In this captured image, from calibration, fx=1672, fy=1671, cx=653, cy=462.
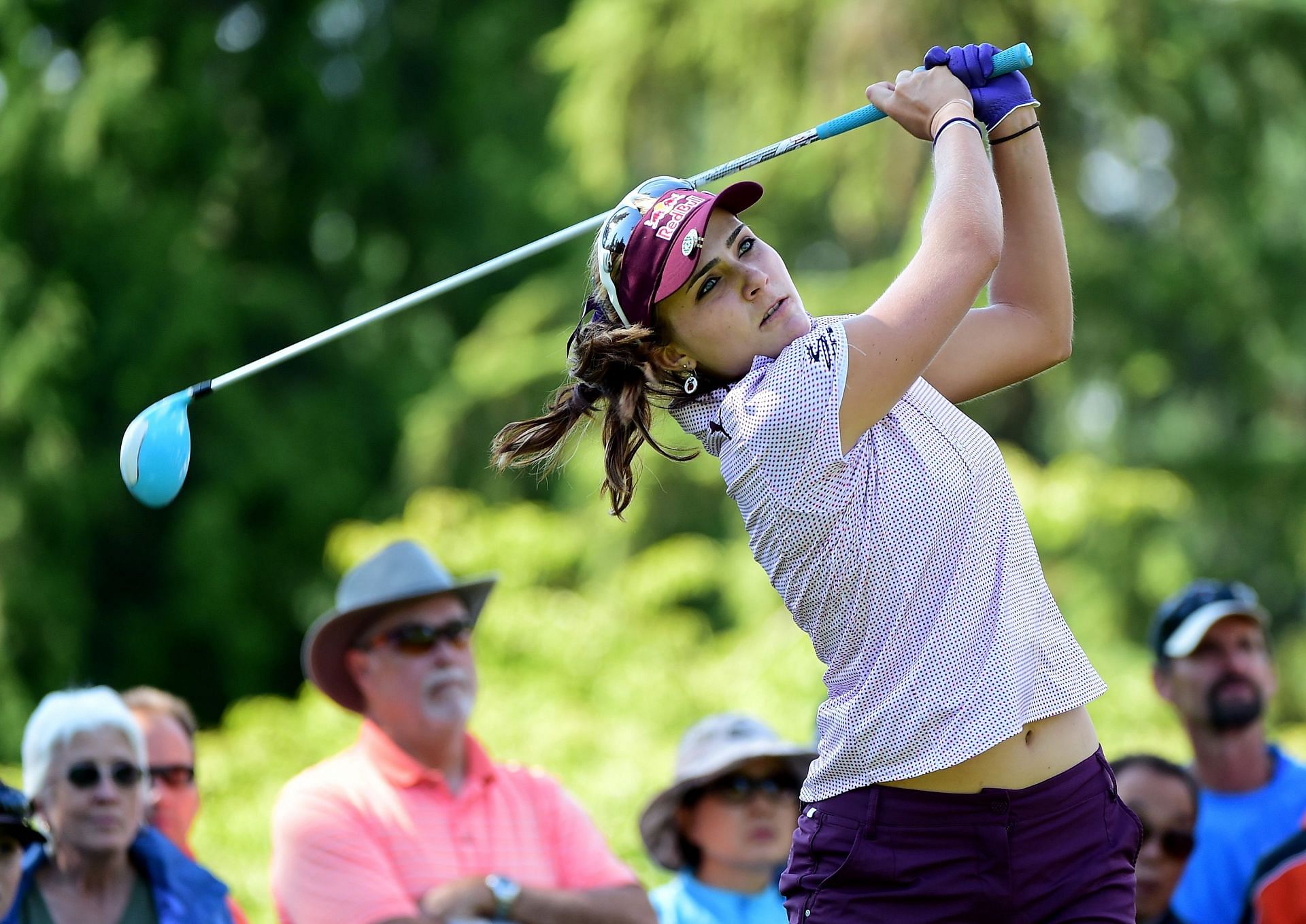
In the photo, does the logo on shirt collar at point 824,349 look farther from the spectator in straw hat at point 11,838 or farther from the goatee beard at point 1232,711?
the goatee beard at point 1232,711

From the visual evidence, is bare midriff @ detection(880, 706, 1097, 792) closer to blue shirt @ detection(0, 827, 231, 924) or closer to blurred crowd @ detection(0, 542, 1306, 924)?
blurred crowd @ detection(0, 542, 1306, 924)

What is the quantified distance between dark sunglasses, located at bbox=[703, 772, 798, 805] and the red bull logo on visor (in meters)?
2.77

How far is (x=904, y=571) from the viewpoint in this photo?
231 centimetres

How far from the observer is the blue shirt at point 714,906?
480 cm

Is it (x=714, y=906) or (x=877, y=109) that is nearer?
(x=877, y=109)

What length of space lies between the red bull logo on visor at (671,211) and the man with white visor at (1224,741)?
3316 mm

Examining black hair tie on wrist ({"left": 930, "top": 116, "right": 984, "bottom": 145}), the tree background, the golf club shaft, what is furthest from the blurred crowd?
the tree background

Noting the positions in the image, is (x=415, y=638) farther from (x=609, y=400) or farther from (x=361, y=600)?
(x=609, y=400)

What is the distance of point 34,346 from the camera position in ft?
40.3

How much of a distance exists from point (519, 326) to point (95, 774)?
831 centimetres

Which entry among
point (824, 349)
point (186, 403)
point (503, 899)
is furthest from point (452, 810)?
point (824, 349)

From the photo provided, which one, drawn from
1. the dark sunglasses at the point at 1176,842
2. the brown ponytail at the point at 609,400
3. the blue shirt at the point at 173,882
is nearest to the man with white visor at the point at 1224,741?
the dark sunglasses at the point at 1176,842

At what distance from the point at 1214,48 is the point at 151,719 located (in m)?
7.91

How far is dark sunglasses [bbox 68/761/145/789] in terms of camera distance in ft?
13.6
